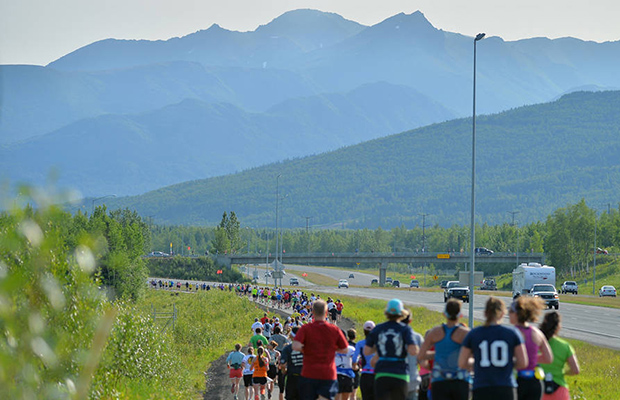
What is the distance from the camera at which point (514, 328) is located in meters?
10.3

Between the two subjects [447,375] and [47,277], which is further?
[447,375]

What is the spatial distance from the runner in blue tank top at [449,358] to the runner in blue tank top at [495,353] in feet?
2.34

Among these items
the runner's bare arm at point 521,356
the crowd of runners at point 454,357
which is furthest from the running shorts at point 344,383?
the runner's bare arm at point 521,356

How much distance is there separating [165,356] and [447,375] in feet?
55.8

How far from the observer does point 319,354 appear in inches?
506

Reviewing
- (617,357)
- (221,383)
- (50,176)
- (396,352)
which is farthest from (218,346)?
(50,176)

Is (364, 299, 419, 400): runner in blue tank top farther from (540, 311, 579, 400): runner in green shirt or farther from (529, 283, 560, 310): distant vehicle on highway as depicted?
(529, 283, 560, 310): distant vehicle on highway

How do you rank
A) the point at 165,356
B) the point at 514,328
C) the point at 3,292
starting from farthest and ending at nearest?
1. the point at 165,356
2. the point at 514,328
3. the point at 3,292

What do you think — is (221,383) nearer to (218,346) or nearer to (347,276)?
(218,346)

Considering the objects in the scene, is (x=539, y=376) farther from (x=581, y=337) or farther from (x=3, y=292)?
(x=581, y=337)

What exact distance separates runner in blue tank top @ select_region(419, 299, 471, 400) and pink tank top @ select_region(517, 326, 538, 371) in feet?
2.38

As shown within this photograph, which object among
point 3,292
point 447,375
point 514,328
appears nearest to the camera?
point 3,292

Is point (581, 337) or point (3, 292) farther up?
point (3, 292)

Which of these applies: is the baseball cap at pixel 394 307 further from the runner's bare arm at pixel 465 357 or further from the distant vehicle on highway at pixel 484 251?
the distant vehicle on highway at pixel 484 251
